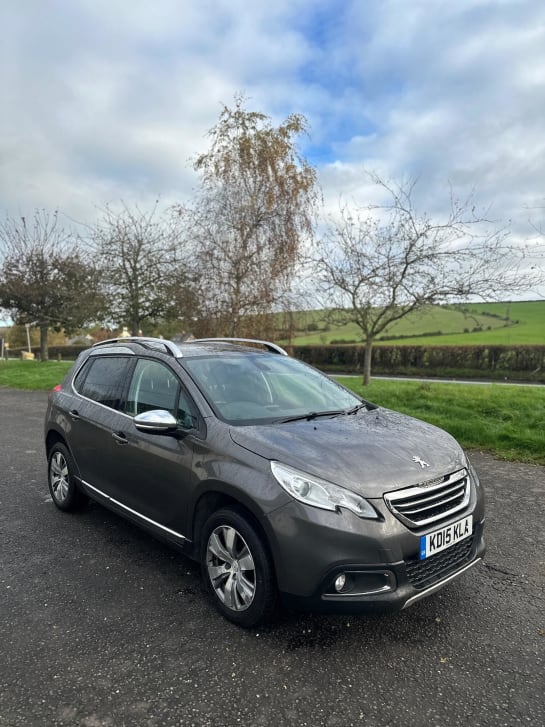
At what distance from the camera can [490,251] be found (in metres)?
11.1

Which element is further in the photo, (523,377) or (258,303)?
(523,377)

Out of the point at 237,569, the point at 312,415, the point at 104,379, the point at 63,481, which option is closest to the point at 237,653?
the point at 237,569

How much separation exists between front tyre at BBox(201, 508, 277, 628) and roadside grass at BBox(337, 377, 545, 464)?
16.8ft

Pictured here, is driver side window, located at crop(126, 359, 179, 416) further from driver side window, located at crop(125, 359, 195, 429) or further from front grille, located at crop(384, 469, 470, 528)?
front grille, located at crop(384, 469, 470, 528)

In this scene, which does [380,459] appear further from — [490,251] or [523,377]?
[523,377]

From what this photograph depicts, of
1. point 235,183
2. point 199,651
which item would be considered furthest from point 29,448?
point 235,183

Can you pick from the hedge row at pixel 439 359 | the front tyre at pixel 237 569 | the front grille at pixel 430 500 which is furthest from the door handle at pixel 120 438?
the hedge row at pixel 439 359

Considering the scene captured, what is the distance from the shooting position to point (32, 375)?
19.7m

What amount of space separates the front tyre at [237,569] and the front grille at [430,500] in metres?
0.76

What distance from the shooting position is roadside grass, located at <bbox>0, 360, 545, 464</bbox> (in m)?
7.01

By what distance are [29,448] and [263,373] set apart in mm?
5358

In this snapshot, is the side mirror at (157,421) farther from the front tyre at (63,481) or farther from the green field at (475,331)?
the green field at (475,331)

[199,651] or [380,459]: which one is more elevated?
[380,459]

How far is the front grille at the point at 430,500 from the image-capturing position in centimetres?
258
